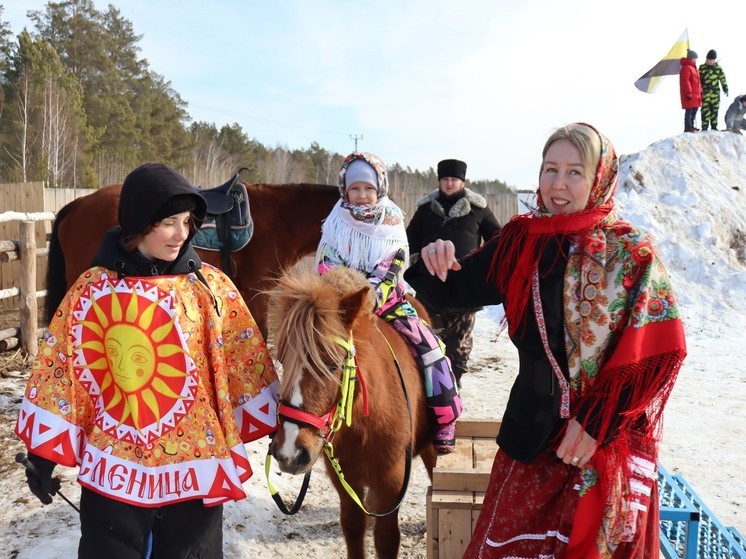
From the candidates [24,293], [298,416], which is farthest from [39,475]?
[24,293]

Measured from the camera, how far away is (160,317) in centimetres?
198

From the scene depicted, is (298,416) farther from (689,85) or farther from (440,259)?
(689,85)

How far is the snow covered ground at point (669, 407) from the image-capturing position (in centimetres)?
350

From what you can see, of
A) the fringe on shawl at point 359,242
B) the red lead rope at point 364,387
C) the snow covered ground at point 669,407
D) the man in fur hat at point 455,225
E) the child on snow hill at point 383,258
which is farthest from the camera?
the man in fur hat at point 455,225

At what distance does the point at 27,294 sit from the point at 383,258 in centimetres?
545

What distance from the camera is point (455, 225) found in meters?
5.31

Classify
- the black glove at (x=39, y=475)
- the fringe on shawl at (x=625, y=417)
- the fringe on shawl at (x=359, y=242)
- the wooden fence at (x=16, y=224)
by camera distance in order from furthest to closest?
the wooden fence at (x=16, y=224) < the fringe on shawl at (x=359, y=242) < the black glove at (x=39, y=475) < the fringe on shawl at (x=625, y=417)

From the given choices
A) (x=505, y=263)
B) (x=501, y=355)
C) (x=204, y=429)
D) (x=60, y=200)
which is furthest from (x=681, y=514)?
(x=60, y=200)

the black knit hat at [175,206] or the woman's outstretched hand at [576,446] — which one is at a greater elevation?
the black knit hat at [175,206]

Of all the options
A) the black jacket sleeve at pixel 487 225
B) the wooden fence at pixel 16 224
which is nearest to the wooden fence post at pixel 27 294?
the wooden fence at pixel 16 224

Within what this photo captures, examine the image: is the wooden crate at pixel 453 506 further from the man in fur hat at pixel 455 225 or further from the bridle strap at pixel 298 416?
the man in fur hat at pixel 455 225

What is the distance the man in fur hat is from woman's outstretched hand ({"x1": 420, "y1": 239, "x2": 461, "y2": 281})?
3.21 metres

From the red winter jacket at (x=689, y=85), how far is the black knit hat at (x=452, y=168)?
12.0 meters

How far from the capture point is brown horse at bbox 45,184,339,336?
219 inches
